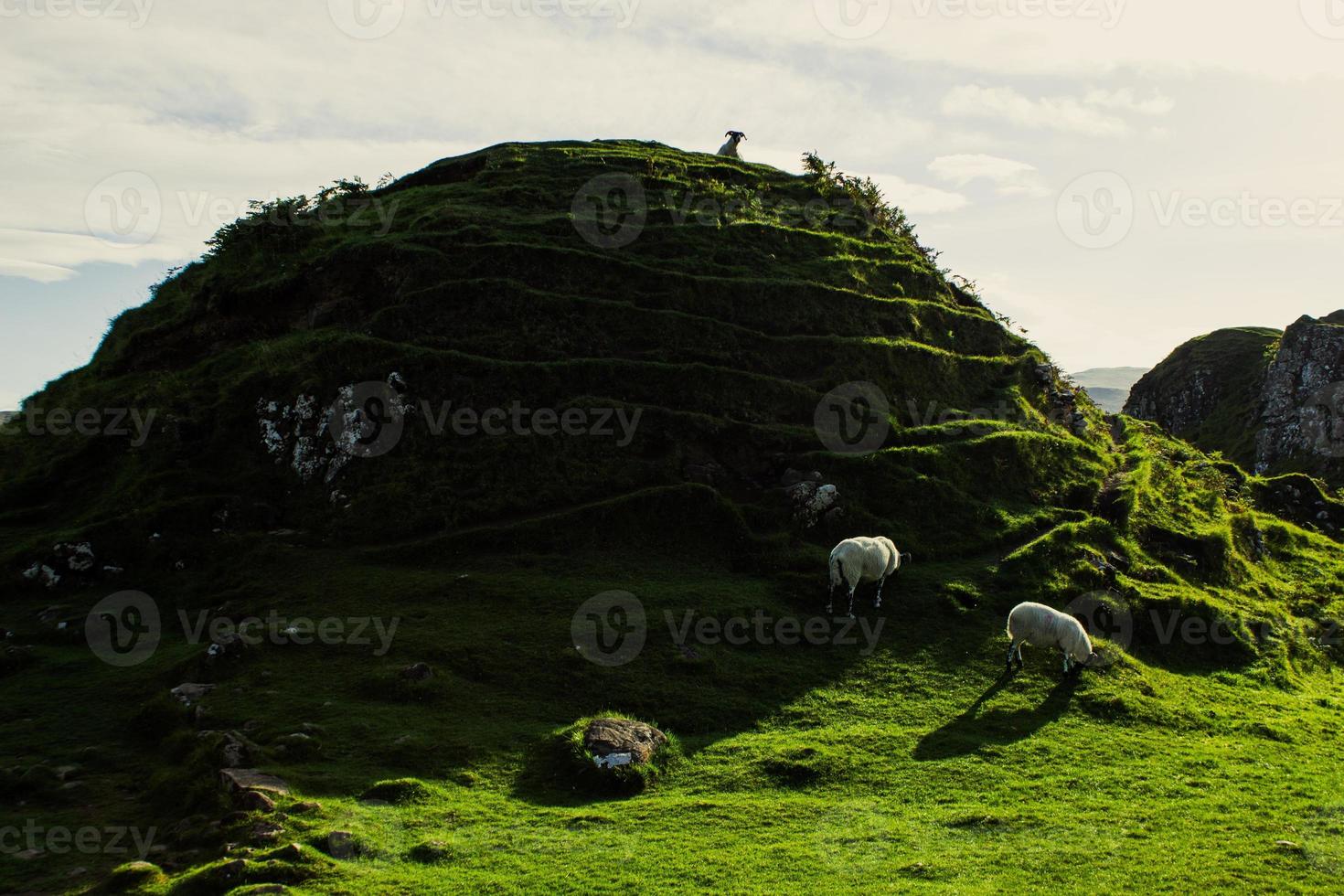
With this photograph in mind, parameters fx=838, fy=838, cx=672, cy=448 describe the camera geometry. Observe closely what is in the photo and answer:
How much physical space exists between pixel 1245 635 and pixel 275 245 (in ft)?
131

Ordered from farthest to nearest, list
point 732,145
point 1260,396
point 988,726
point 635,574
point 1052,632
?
point 1260,396 → point 732,145 → point 635,574 → point 1052,632 → point 988,726

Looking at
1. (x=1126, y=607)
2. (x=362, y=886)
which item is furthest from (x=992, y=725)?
(x=362, y=886)

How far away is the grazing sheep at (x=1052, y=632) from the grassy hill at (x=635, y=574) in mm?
868

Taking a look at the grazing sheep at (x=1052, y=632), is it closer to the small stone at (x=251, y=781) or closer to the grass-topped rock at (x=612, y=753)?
the grass-topped rock at (x=612, y=753)

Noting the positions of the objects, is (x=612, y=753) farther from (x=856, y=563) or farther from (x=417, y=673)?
(x=856, y=563)

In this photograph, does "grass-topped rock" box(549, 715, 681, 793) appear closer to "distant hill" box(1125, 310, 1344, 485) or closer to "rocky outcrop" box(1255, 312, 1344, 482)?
"distant hill" box(1125, 310, 1344, 485)

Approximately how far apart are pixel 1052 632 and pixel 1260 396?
7864cm

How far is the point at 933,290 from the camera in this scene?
40.6 m

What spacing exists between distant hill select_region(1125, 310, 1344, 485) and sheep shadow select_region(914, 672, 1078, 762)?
6122cm

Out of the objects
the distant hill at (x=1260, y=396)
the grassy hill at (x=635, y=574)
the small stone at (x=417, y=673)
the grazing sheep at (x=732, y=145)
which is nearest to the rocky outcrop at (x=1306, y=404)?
the distant hill at (x=1260, y=396)

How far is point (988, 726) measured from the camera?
17.9 meters

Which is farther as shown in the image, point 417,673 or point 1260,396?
point 1260,396

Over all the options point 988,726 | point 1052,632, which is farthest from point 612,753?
point 1052,632

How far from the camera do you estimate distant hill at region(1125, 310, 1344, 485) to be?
69000mm
